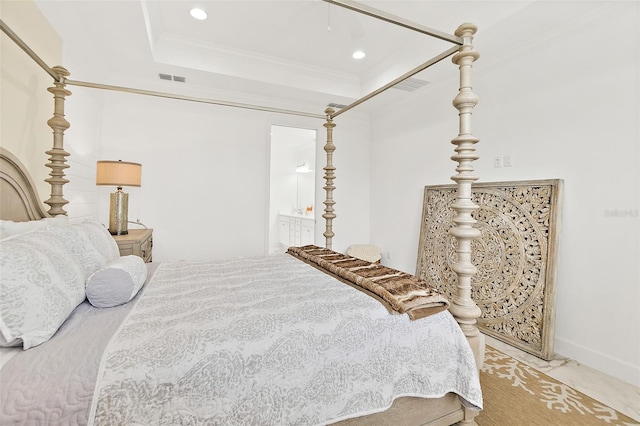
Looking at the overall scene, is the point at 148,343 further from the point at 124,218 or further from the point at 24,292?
the point at 124,218

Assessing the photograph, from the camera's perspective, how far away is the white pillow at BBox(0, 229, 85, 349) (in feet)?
2.76

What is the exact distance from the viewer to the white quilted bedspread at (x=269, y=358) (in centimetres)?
86

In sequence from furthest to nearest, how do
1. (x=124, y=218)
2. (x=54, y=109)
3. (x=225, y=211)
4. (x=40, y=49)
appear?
(x=225, y=211), (x=124, y=218), (x=54, y=109), (x=40, y=49)

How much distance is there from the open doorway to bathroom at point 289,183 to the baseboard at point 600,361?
177 inches

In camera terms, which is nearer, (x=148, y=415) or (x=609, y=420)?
(x=148, y=415)

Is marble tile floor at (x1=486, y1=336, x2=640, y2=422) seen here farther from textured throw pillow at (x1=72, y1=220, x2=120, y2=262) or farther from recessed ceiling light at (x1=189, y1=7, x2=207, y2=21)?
recessed ceiling light at (x1=189, y1=7, x2=207, y2=21)

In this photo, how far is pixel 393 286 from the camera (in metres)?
1.41

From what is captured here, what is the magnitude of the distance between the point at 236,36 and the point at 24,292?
287 cm

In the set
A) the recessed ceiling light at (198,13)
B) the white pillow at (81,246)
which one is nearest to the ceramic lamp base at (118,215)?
the white pillow at (81,246)

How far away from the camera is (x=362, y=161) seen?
4.54 metres

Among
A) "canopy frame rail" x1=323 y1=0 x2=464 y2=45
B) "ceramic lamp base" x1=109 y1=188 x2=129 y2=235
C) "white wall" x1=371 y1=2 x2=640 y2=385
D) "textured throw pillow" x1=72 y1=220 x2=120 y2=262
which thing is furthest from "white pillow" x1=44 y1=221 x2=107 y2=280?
"white wall" x1=371 y1=2 x2=640 y2=385

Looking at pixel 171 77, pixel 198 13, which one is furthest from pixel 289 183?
pixel 198 13

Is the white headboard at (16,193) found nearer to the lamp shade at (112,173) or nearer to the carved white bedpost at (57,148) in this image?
the carved white bedpost at (57,148)

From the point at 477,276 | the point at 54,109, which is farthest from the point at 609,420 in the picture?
the point at 54,109
